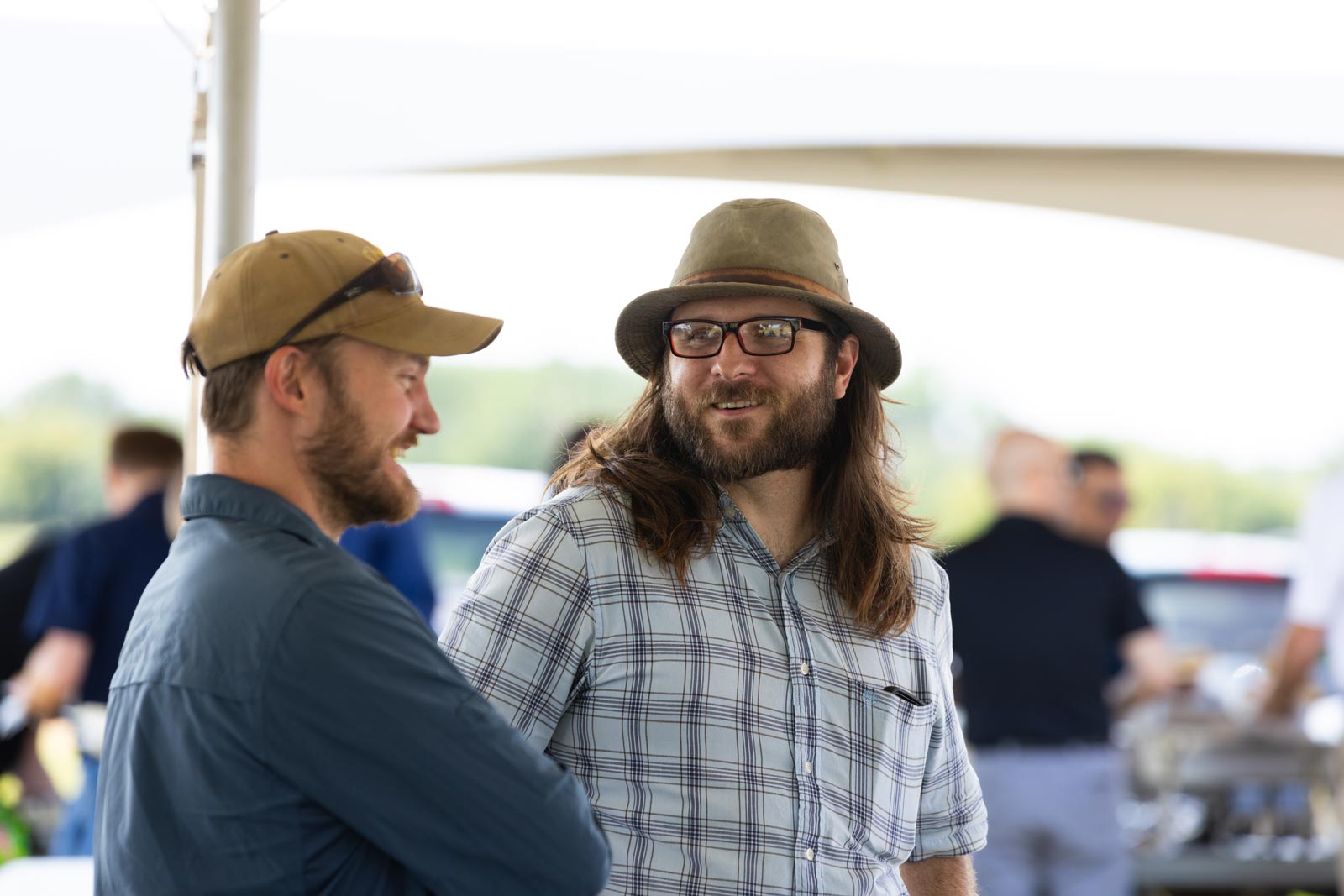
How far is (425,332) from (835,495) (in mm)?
906

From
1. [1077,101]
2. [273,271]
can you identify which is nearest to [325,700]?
[273,271]

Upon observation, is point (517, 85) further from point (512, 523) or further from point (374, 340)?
point (374, 340)

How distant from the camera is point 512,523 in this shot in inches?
76.2

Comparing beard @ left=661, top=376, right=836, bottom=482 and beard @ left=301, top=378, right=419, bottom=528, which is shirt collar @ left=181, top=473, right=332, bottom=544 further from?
beard @ left=661, top=376, right=836, bottom=482

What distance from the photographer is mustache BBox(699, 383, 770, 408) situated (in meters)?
2.00

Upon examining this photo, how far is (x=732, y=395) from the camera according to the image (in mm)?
1998

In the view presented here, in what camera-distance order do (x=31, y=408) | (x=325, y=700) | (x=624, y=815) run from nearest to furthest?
(x=325, y=700), (x=624, y=815), (x=31, y=408)

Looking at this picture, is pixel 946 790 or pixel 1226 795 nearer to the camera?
pixel 946 790

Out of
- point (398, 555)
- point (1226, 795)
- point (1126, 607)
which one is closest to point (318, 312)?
point (398, 555)

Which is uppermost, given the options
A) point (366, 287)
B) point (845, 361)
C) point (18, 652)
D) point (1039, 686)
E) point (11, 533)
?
point (366, 287)

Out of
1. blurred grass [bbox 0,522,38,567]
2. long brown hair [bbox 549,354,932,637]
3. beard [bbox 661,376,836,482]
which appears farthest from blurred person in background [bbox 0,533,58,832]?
blurred grass [bbox 0,522,38,567]

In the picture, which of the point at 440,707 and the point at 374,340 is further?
the point at 374,340

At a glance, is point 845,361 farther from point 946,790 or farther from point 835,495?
point 946,790

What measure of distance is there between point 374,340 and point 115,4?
2.45 meters
